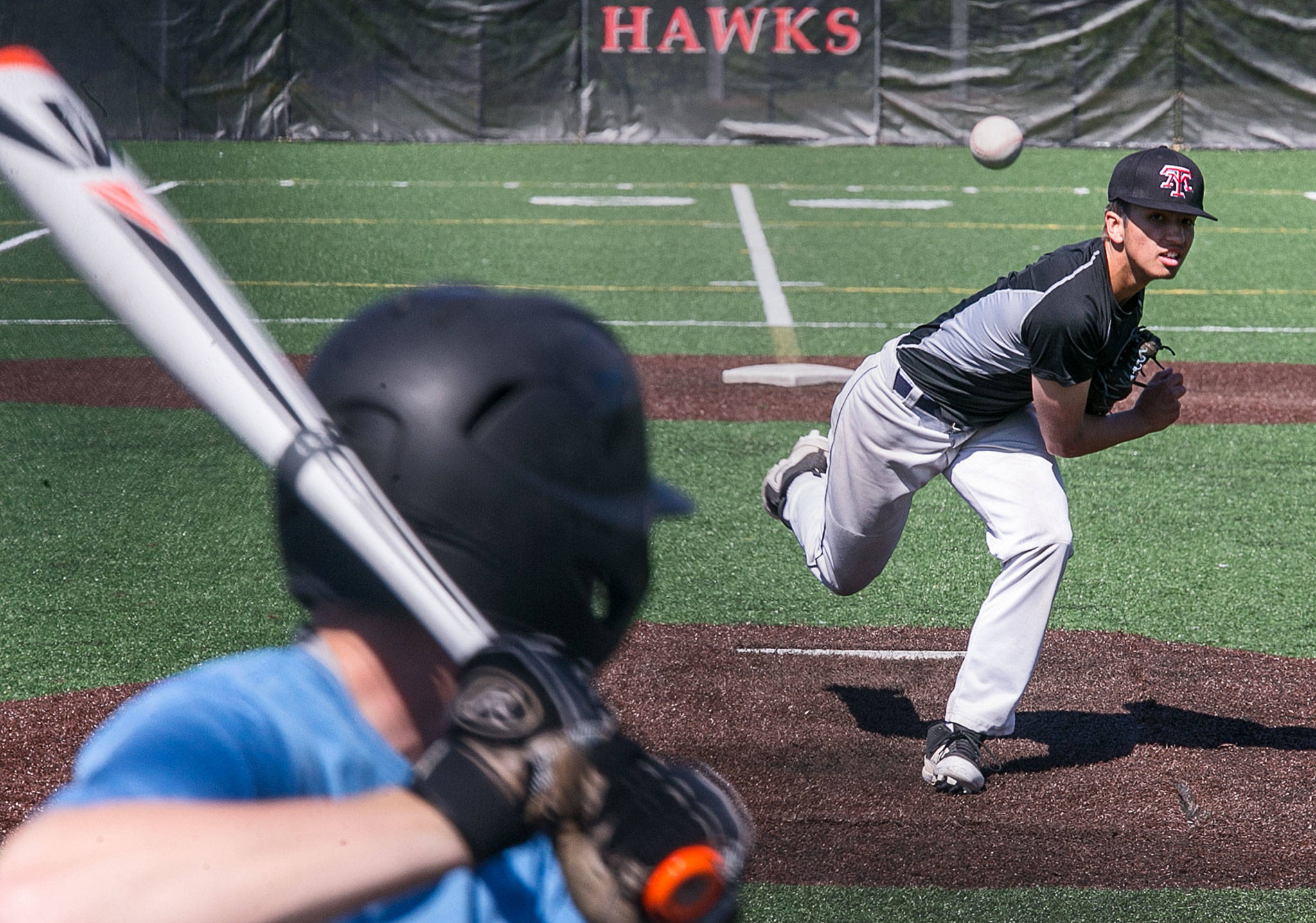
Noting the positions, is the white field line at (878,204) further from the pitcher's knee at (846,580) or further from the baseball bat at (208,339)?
the baseball bat at (208,339)

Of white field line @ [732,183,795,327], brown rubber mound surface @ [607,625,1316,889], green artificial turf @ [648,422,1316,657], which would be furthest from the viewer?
white field line @ [732,183,795,327]

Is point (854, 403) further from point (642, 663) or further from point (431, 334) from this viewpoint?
point (431, 334)

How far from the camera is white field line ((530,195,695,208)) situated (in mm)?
17938

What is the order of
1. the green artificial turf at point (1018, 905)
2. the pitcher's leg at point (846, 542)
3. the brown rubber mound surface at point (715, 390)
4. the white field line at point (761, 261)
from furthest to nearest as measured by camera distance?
the white field line at point (761, 261), the brown rubber mound surface at point (715, 390), the pitcher's leg at point (846, 542), the green artificial turf at point (1018, 905)

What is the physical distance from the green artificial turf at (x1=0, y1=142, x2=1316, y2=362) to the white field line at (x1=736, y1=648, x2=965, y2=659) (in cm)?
548

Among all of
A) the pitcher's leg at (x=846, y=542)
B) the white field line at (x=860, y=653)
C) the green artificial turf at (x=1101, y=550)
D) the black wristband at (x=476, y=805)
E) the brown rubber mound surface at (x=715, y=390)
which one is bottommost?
the brown rubber mound surface at (x=715, y=390)

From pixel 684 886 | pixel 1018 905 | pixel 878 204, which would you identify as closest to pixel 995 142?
pixel 878 204

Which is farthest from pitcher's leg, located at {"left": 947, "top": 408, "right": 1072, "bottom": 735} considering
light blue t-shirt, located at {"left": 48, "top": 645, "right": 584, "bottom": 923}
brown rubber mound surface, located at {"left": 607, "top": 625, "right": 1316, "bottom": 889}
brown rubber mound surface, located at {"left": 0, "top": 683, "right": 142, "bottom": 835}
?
light blue t-shirt, located at {"left": 48, "top": 645, "right": 584, "bottom": 923}

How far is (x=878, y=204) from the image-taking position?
1831 cm

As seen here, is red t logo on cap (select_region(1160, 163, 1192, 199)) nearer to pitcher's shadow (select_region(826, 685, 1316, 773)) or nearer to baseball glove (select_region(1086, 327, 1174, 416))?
baseball glove (select_region(1086, 327, 1174, 416))

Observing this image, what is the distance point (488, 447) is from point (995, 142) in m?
10.5

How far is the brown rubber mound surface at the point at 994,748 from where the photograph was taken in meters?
4.12

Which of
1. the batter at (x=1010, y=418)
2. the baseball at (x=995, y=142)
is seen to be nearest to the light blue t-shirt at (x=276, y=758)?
the batter at (x=1010, y=418)

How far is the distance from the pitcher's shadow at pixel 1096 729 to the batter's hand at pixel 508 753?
384cm
